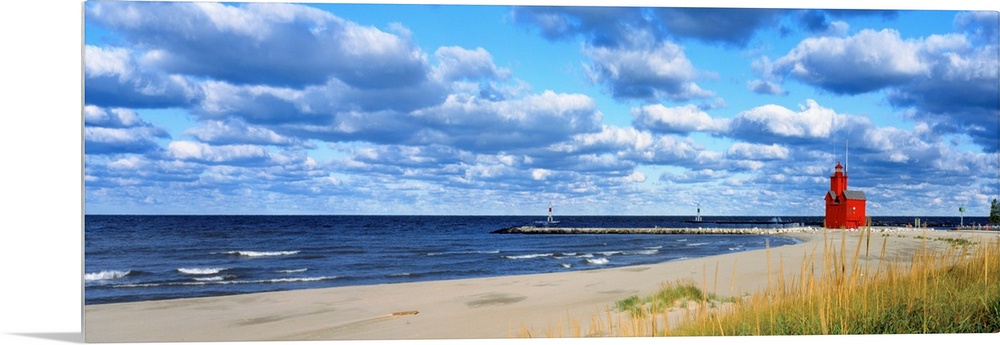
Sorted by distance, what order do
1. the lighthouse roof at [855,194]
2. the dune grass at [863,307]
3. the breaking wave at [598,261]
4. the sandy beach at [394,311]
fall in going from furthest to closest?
1. the breaking wave at [598,261]
2. the lighthouse roof at [855,194]
3. the sandy beach at [394,311]
4. the dune grass at [863,307]

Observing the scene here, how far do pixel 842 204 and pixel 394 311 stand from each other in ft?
21.9

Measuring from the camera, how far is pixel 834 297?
555cm

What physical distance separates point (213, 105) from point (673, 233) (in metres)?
37.2

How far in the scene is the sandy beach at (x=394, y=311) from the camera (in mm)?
7102

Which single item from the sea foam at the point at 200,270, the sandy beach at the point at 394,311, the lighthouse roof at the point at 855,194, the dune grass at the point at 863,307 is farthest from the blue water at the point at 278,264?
the lighthouse roof at the point at 855,194

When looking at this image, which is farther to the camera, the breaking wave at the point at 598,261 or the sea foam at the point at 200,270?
the breaking wave at the point at 598,261

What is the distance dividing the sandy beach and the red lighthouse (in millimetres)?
677

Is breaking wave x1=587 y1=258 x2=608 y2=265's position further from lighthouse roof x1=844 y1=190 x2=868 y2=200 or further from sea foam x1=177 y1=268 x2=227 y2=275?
lighthouse roof x1=844 y1=190 x2=868 y2=200

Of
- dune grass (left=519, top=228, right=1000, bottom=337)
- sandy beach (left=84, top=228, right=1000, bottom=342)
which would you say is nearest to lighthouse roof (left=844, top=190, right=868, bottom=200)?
sandy beach (left=84, top=228, right=1000, bottom=342)

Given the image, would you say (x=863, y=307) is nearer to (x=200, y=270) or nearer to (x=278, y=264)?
(x=200, y=270)

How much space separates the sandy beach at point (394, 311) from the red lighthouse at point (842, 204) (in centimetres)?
68

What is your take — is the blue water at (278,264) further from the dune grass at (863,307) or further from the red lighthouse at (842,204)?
the red lighthouse at (842,204)

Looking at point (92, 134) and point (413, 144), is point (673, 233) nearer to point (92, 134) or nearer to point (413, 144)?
point (413, 144)

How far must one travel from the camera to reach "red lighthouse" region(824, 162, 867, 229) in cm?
960
